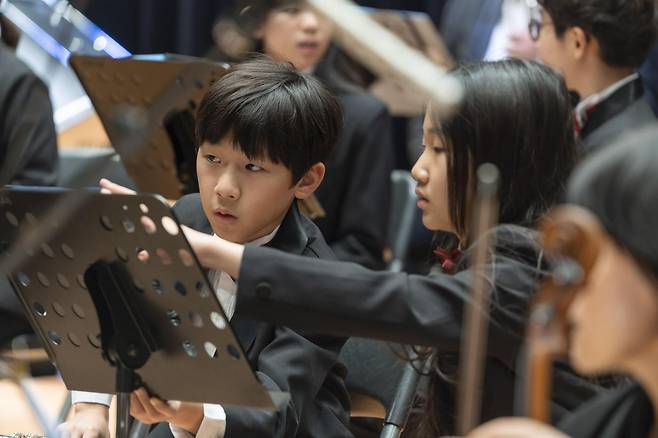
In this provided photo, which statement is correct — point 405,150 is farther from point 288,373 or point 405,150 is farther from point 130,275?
point 130,275

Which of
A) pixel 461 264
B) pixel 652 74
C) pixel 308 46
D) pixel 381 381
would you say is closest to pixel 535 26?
pixel 652 74

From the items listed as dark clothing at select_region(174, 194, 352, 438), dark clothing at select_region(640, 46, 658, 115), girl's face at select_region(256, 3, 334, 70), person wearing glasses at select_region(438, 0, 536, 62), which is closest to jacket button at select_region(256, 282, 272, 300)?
dark clothing at select_region(174, 194, 352, 438)

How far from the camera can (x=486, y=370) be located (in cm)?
151

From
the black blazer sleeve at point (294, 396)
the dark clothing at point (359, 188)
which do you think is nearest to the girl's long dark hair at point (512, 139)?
the black blazer sleeve at point (294, 396)

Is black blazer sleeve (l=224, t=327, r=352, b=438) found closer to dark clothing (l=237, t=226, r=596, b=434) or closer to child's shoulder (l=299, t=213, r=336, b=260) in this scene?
child's shoulder (l=299, t=213, r=336, b=260)

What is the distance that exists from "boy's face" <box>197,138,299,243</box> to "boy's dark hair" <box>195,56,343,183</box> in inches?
0.6

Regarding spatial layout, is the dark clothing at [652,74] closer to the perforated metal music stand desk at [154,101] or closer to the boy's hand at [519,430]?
the perforated metal music stand desk at [154,101]

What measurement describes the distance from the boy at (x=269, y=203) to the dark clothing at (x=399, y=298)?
0.86 ft

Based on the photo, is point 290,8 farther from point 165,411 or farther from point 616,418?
point 616,418

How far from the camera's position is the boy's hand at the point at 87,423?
1630 mm

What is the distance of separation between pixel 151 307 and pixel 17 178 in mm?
1303

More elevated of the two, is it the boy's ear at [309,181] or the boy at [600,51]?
the boy's ear at [309,181]

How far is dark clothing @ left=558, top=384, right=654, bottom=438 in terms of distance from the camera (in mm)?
1046

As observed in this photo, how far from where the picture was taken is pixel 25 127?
2523 millimetres
